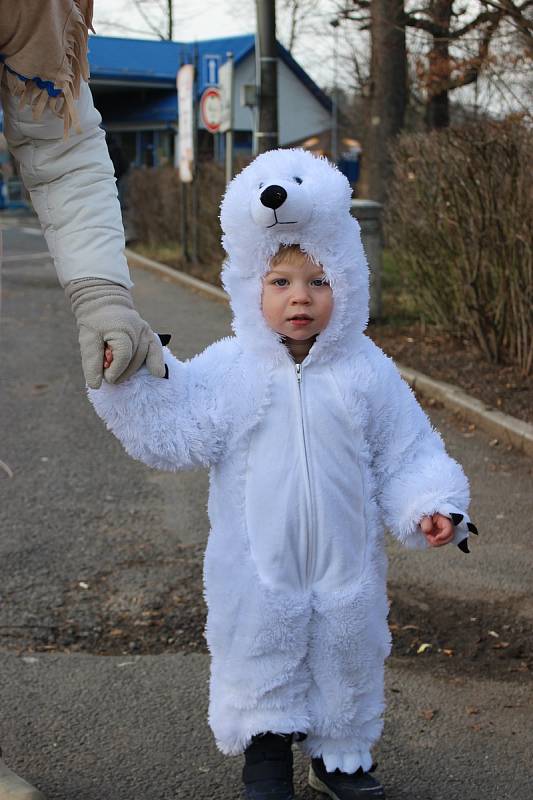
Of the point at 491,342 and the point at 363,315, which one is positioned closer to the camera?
the point at 363,315

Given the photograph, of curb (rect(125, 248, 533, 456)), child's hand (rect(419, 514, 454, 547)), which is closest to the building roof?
curb (rect(125, 248, 533, 456))

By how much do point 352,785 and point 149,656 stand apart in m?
1.14

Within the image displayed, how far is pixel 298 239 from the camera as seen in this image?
257 centimetres

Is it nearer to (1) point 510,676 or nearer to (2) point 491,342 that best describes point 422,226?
(2) point 491,342

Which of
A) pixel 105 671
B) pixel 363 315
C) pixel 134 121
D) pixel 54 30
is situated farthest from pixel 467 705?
pixel 134 121

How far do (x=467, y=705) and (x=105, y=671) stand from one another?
1159mm

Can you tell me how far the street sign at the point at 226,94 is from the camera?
13031 millimetres

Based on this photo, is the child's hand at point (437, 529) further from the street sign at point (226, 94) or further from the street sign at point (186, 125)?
the street sign at point (186, 125)

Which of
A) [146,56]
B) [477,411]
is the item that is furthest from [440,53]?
[146,56]

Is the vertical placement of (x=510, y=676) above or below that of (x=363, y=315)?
below

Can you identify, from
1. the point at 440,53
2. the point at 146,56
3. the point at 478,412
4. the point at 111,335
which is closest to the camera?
the point at 111,335

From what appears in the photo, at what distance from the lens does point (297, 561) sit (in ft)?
8.38

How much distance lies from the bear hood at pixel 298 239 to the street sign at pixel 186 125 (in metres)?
12.9

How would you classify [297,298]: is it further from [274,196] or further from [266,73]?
[266,73]
